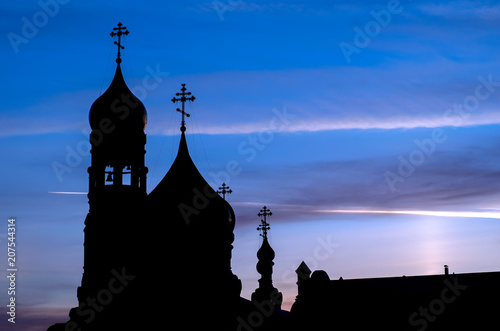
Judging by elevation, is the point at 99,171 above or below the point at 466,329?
above

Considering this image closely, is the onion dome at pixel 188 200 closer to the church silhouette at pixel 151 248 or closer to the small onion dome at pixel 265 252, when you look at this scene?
the church silhouette at pixel 151 248

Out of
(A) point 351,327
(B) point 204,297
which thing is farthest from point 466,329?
(B) point 204,297

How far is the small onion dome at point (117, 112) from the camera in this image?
4697 centimetres

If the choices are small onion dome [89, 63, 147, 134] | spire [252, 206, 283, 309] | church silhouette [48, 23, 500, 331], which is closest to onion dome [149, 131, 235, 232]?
church silhouette [48, 23, 500, 331]

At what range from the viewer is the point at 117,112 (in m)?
47.1

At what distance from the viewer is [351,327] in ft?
133

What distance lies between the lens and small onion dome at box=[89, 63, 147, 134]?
154ft

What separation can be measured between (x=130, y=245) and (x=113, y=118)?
6482 mm

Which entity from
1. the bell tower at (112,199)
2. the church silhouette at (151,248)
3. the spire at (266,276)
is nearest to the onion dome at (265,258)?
the spire at (266,276)

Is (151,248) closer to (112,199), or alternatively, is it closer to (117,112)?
(112,199)

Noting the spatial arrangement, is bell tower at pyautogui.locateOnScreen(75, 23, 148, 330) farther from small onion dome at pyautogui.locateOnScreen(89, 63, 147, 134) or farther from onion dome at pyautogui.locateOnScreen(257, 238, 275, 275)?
onion dome at pyautogui.locateOnScreen(257, 238, 275, 275)

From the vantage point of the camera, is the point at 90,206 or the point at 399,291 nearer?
the point at 399,291

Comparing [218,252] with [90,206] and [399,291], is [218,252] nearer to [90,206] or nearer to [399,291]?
[90,206]

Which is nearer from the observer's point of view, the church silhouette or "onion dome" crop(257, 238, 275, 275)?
the church silhouette
